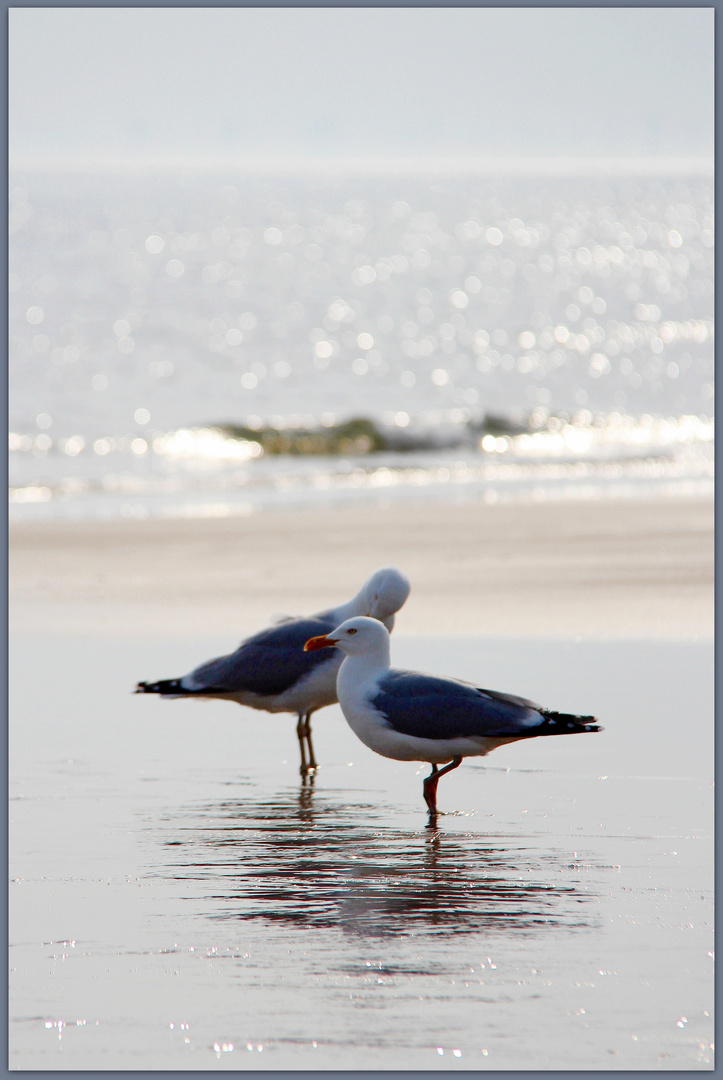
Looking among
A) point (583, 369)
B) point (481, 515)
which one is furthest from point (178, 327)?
point (481, 515)

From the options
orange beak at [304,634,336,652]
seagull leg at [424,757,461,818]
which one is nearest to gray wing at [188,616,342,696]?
orange beak at [304,634,336,652]

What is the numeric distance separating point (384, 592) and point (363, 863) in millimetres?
1814

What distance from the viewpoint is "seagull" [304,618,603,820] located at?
541 centimetres

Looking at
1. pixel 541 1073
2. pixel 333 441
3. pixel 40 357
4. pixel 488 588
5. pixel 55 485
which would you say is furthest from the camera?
pixel 40 357

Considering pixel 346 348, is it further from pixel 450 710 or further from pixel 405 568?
pixel 450 710

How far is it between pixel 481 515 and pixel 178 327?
26.2 metres

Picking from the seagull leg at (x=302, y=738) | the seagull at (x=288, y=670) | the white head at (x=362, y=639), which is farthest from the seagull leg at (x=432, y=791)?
the seagull at (x=288, y=670)

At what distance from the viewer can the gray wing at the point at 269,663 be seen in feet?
21.2

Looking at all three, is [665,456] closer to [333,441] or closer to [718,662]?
[333,441]

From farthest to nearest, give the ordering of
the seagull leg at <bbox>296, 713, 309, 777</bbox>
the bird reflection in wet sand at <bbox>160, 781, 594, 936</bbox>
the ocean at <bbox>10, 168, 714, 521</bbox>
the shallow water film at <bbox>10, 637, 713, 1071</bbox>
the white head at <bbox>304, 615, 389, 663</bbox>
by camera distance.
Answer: the ocean at <bbox>10, 168, 714, 521</bbox>, the seagull leg at <bbox>296, 713, 309, 777</bbox>, the white head at <bbox>304, 615, 389, 663</bbox>, the bird reflection in wet sand at <bbox>160, 781, 594, 936</bbox>, the shallow water film at <bbox>10, 637, 713, 1071</bbox>

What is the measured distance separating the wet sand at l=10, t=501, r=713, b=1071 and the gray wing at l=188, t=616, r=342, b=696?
1.08ft

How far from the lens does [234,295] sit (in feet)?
152

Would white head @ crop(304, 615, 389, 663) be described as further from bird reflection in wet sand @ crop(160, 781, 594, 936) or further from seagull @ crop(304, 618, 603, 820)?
bird reflection in wet sand @ crop(160, 781, 594, 936)

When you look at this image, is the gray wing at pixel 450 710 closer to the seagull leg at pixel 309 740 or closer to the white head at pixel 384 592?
the seagull leg at pixel 309 740
